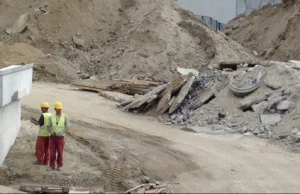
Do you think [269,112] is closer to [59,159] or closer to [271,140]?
[271,140]

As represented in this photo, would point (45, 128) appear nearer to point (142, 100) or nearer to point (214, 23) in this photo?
point (142, 100)

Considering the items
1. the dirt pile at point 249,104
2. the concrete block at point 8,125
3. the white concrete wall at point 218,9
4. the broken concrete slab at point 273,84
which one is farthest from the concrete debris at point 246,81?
the white concrete wall at point 218,9

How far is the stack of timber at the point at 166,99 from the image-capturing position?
55.2 ft

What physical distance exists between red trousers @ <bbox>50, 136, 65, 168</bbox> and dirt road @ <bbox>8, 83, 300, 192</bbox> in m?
0.28

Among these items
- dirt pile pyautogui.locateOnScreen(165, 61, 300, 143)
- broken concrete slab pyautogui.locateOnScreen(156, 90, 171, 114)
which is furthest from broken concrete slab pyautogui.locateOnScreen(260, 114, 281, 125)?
broken concrete slab pyautogui.locateOnScreen(156, 90, 171, 114)

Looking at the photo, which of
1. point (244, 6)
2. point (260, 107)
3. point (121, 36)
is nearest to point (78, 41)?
point (121, 36)

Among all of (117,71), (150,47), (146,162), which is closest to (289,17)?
(150,47)

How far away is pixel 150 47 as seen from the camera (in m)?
26.6

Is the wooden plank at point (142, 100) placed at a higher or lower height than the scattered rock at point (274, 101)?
lower

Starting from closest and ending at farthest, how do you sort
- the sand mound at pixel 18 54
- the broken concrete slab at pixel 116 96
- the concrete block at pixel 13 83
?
the concrete block at pixel 13 83, the broken concrete slab at pixel 116 96, the sand mound at pixel 18 54

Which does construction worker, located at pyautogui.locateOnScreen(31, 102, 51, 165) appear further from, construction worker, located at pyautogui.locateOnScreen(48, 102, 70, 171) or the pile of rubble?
the pile of rubble

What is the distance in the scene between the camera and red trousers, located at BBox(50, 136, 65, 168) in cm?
1037

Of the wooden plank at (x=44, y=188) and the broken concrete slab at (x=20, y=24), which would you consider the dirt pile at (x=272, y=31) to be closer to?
the broken concrete slab at (x=20, y=24)

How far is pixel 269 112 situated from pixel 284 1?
21.5 meters
